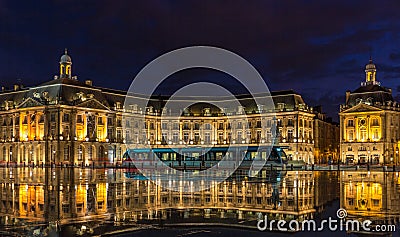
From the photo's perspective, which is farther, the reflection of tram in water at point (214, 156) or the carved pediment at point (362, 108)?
the carved pediment at point (362, 108)

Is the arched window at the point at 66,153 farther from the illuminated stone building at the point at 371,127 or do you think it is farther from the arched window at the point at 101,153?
the illuminated stone building at the point at 371,127

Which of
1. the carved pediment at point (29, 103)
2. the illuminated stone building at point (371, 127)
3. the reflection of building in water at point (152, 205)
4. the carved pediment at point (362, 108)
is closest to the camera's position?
the reflection of building in water at point (152, 205)

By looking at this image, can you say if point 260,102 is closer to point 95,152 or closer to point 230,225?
point 95,152

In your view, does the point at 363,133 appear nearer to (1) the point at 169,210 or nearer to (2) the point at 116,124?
(2) the point at 116,124

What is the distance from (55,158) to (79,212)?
3027 inches

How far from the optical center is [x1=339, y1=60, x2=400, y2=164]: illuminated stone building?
103438 millimetres

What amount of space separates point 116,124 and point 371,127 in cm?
5467

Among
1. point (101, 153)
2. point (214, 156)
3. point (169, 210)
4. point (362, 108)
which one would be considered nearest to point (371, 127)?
point (362, 108)

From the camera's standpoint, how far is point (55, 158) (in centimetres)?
8944

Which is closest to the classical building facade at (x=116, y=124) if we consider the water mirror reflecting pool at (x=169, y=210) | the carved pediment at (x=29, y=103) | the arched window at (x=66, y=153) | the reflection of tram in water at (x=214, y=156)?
the carved pediment at (x=29, y=103)

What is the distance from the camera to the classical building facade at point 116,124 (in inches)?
3634

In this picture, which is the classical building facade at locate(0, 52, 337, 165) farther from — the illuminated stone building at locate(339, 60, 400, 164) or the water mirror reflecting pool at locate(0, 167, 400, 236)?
the water mirror reflecting pool at locate(0, 167, 400, 236)

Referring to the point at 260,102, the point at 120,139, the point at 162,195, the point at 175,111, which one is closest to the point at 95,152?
the point at 120,139

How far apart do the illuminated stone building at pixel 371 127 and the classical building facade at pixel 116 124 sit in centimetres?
789
